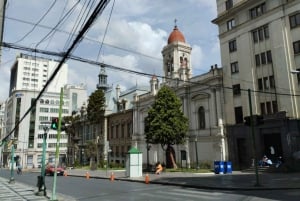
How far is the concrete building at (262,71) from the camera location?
3052cm

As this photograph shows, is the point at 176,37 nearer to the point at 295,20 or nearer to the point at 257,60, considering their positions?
the point at 257,60

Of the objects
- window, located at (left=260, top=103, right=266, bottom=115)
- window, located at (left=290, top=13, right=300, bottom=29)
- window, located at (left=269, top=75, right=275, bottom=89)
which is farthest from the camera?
window, located at (left=260, top=103, right=266, bottom=115)

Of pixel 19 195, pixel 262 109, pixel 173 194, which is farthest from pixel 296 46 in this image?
pixel 19 195

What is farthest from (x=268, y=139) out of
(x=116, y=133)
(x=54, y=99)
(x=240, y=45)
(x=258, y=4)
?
(x=54, y=99)

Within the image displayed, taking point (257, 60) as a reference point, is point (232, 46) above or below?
above

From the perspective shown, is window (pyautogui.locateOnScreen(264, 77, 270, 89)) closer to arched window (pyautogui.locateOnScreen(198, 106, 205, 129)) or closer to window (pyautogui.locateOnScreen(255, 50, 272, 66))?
window (pyautogui.locateOnScreen(255, 50, 272, 66))

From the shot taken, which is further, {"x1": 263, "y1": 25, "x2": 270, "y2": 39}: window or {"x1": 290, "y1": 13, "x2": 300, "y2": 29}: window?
{"x1": 263, "y1": 25, "x2": 270, "y2": 39}: window

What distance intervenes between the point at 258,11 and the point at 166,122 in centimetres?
1654

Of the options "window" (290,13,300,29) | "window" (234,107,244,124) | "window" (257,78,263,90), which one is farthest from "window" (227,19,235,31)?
"window" (234,107,244,124)

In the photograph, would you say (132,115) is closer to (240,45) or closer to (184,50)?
(184,50)

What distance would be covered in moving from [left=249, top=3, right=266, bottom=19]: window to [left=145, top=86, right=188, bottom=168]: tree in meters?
13.4

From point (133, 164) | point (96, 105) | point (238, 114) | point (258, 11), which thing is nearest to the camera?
point (133, 164)

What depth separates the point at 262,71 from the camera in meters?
33.7

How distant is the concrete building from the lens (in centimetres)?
3052
